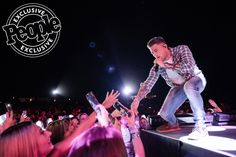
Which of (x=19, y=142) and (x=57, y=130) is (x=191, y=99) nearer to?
(x=57, y=130)

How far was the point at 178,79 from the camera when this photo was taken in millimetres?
4168

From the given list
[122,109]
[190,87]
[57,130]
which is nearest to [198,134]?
[190,87]

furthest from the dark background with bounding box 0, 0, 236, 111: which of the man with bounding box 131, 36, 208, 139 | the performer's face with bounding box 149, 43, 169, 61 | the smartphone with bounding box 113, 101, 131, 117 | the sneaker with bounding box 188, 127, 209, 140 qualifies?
the sneaker with bounding box 188, 127, 209, 140

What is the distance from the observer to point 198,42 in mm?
12078

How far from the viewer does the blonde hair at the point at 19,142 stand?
1.98 meters

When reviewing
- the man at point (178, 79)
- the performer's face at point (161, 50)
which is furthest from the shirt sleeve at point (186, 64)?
the performer's face at point (161, 50)

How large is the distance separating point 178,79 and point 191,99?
0.66 meters

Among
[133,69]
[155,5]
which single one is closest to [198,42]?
[155,5]

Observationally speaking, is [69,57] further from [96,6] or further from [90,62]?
[96,6]

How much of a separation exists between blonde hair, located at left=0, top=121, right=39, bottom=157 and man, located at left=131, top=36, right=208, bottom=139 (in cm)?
186

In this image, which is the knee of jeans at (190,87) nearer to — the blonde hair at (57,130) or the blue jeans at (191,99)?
the blue jeans at (191,99)

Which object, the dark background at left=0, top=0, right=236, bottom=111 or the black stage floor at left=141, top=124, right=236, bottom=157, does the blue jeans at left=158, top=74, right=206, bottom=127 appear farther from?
the dark background at left=0, top=0, right=236, bottom=111

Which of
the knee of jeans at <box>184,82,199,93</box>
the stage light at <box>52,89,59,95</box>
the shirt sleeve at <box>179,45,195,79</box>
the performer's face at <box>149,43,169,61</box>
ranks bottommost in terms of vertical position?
the knee of jeans at <box>184,82,199,93</box>

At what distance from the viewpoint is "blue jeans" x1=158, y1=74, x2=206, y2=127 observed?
3.50 m
